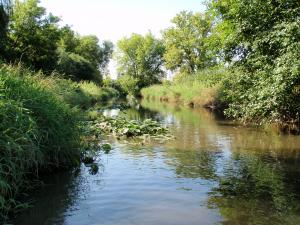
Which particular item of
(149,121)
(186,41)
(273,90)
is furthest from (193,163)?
(186,41)

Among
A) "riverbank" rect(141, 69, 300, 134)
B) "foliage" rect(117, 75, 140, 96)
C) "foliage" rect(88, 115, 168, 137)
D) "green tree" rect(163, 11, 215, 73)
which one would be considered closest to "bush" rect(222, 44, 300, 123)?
"riverbank" rect(141, 69, 300, 134)

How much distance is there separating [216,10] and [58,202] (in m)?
16.7

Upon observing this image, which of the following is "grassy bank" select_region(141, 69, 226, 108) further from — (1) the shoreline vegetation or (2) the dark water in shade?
(2) the dark water in shade

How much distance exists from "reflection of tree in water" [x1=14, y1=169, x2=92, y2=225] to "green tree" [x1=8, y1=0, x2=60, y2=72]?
3001 cm

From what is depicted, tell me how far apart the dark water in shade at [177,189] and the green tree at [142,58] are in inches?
2791

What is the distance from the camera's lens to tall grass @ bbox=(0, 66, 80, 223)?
21.8ft

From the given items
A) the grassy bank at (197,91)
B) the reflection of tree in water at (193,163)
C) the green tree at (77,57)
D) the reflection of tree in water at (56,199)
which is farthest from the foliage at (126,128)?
the green tree at (77,57)

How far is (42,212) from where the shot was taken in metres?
7.02

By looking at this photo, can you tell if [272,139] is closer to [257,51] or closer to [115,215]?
[257,51]

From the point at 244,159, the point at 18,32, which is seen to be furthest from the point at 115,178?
the point at 18,32

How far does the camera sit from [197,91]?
120 ft

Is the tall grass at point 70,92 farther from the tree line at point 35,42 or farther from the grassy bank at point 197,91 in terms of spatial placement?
the grassy bank at point 197,91

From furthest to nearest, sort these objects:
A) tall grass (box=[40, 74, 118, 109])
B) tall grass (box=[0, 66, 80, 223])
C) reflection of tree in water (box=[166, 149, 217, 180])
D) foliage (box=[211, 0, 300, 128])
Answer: tall grass (box=[40, 74, 118, 109]) → foliage (box=[211, 0, 300, 128]) → reflection of tree in water (box=[166, 149, 217, 180]) → tall grass (box=[0, 66, 80, 223])

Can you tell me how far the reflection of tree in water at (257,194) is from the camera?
6.80 meters
